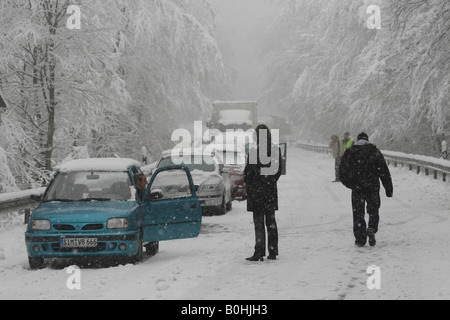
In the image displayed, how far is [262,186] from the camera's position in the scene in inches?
405

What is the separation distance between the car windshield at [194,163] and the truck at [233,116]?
62.8ft

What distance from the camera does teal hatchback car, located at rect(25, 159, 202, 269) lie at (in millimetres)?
9992

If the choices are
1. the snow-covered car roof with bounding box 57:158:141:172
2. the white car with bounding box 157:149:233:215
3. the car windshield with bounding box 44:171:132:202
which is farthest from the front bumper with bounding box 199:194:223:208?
the car windshield with bounding box 44:171:132:202

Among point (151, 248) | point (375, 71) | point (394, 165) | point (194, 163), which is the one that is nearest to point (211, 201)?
point (194, 163)

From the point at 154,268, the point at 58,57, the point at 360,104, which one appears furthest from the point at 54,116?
the point at 360,104

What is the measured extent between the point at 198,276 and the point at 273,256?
1697 mm

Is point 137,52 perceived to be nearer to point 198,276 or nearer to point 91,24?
point 91,24

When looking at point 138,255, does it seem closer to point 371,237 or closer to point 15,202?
point 371,237

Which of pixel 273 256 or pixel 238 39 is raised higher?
pixel 238 39

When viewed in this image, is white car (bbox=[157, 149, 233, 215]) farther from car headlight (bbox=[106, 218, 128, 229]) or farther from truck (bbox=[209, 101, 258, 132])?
truck (bbox=[209, 101, 258, 132])

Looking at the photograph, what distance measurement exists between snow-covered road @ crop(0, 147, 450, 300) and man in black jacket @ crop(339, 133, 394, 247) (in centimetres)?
36

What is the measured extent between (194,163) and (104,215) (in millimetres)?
8330

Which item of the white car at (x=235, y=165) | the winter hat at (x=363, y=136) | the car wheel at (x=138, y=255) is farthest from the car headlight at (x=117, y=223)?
the white car at (x=235, y=165)

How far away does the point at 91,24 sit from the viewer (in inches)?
720
